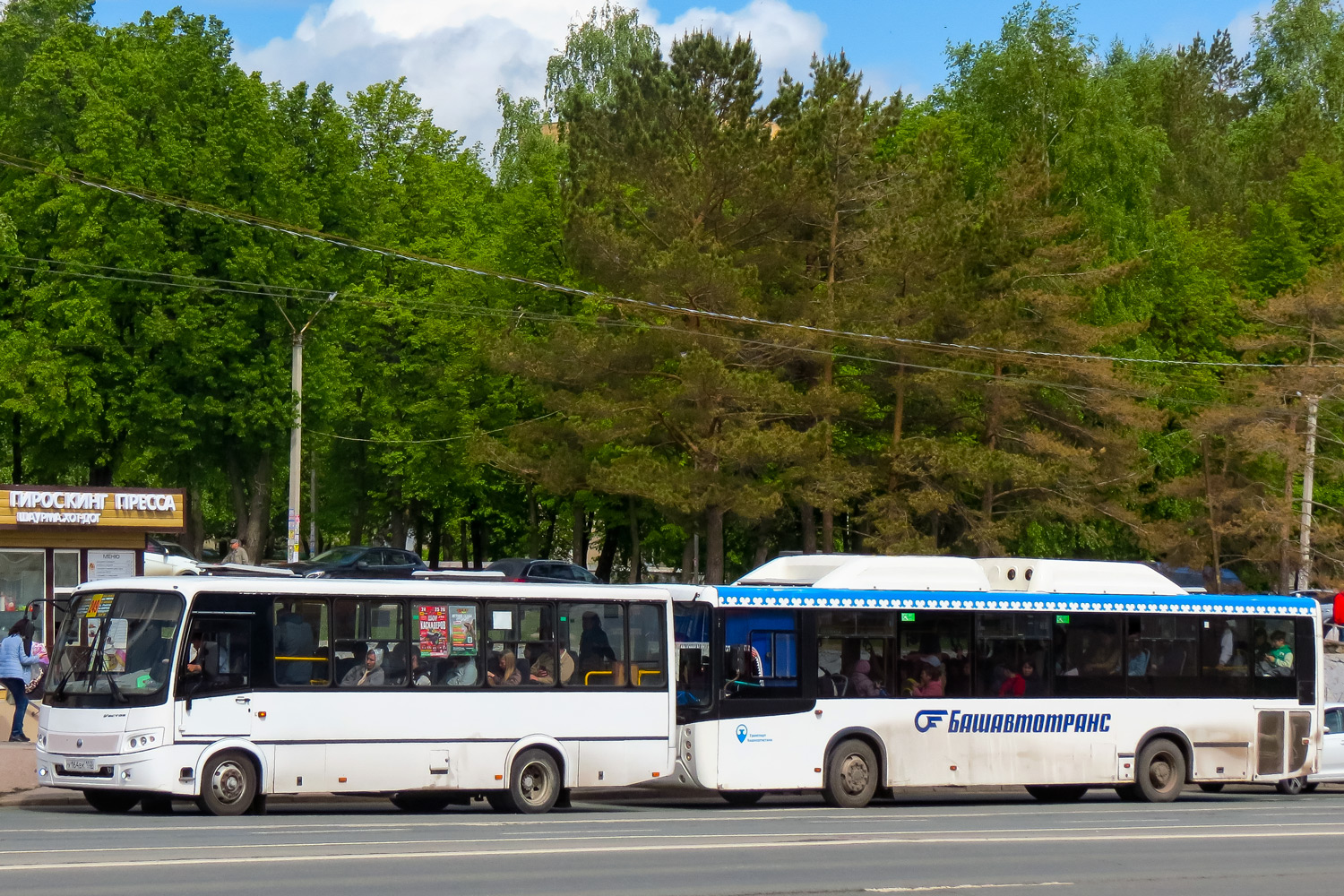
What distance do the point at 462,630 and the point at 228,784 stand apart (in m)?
3.03

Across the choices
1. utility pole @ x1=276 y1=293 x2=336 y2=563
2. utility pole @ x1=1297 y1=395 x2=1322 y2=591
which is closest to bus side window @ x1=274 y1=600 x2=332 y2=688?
utility pole @ x1=276 y1=293 x2=336 y2=563

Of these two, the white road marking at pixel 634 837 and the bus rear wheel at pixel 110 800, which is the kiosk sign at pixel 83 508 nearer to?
the bus rear wheel at pixel 110 800

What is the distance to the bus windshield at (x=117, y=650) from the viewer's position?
16.6 metres

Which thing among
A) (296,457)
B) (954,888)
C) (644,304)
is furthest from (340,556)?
(954,888)

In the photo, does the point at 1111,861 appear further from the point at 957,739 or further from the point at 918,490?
the point at 918,490

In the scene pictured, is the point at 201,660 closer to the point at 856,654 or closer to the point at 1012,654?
the point at 856,654

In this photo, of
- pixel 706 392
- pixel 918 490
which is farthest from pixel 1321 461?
pixel 706 392

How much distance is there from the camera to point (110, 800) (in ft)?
57.0

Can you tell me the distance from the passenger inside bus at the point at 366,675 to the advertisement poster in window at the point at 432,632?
54cm

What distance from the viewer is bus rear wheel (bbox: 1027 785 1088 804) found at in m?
23.3

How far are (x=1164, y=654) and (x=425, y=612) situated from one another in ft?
33.8

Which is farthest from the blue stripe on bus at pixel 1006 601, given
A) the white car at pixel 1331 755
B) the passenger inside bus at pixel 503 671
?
the white car at pixel 1331 755

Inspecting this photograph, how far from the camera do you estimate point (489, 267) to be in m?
54.1

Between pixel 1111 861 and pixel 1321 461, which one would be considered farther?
pixel 1321 461
